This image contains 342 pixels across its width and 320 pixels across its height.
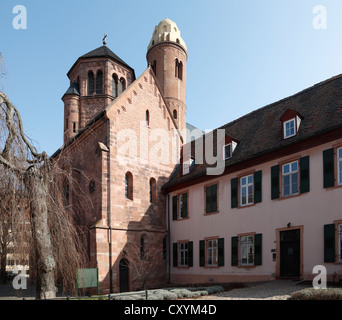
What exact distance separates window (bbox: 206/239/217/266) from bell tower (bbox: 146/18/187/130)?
51.5 ft

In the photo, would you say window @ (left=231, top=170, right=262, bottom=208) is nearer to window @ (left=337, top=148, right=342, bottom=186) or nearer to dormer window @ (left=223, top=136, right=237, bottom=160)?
dormer window @ (left=223, top=136, right=237, bottom=160)

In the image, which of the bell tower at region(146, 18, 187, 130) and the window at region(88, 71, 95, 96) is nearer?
the window at region(88, 71, 95, 96)

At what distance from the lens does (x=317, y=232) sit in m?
14.5

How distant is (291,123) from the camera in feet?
54.5

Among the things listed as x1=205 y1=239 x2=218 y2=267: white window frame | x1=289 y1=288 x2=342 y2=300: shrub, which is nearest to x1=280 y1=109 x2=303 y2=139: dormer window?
x1=205 y1=239 x2=218 y2=267: white window frame

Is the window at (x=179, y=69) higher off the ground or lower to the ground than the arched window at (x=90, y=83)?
higher

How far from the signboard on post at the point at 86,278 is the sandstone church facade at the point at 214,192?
3971 mm

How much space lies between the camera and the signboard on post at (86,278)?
1171cm

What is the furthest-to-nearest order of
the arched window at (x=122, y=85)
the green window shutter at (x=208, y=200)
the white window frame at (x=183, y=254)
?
the arched window at (x=122, y=85) < the white window frame at (x=183, y=254) < the green window shutter at (x=208, y=200)

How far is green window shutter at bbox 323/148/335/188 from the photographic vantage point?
1415 cm

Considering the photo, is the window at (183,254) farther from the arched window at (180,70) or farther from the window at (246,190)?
the arched window at (180,70)

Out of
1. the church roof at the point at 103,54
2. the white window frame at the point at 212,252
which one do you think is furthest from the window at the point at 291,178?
the church roof at the point at 103,54

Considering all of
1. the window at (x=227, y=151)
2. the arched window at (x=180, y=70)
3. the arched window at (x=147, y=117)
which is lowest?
the window at (x=227, y=151)

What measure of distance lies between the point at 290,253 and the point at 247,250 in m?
2.39
